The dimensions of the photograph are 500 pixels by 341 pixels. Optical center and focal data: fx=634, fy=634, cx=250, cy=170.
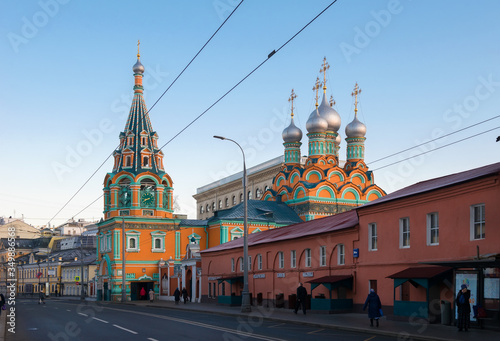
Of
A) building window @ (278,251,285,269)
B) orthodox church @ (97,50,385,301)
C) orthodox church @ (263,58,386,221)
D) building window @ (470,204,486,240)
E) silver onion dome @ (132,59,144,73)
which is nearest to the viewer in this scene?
building window @ (470,204,486,240)

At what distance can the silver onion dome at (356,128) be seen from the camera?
238 feet

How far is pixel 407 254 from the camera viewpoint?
25.4m

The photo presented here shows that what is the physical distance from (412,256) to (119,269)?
42.3 m

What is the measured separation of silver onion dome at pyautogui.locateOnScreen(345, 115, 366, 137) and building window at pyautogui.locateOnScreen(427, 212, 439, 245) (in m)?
49.0

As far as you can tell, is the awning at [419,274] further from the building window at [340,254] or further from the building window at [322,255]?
the building window at [322,255]

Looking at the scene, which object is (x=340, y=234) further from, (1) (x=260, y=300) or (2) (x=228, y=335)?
(2) (x=228, y=335)

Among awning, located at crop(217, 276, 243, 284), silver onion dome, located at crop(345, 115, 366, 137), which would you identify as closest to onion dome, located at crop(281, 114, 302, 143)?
silver onion dome, located at crop(345, 115, 366, 137)

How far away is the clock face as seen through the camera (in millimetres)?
65250

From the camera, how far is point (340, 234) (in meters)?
31.1

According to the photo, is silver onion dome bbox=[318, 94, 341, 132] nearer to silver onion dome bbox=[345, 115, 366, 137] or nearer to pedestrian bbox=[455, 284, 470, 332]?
silver onion dome bbox=[345, 115, 366, 137]

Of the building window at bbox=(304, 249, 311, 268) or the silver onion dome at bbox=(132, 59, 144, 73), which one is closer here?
the building window at bbox=(304, 249, 311, 268)

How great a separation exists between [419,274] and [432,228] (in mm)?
2083

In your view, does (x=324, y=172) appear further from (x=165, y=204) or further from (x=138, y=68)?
(x=138, y=68)

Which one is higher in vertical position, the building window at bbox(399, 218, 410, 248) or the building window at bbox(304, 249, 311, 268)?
the building window at bbox(399, 218, 410, 248)
